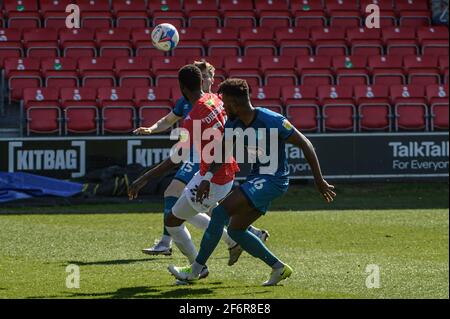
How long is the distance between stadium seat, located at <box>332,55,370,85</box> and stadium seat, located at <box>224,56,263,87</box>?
6.40 feet

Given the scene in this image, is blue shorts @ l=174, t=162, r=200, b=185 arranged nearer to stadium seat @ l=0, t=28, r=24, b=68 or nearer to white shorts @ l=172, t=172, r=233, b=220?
white shorts @ l=172, t=172, r=233, b=220

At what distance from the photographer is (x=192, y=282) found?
1057 cm

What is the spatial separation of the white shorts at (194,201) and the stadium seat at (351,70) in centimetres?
1392

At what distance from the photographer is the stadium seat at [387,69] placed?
24.8 meters

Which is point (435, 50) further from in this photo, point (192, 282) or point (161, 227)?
point (192, 282)

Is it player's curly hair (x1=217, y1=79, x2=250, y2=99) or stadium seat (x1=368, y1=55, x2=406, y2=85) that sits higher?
stadium seat (x1=368, y1=55, x2=406, y2=85)

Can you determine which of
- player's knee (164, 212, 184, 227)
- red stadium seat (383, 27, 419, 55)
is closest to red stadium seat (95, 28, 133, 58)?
red stadium seat (383, 27, 419, 55)

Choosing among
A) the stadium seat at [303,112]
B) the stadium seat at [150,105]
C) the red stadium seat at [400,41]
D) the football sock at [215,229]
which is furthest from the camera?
the red stadium seat at [400,41]

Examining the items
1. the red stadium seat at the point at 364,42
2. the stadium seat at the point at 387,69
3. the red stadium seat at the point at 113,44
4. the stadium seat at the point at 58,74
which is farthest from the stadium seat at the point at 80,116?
the red stadium seat at the point at 364,42

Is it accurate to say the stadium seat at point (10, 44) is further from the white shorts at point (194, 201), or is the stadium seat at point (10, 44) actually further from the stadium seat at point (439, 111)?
the white shorts at point (194, 201)

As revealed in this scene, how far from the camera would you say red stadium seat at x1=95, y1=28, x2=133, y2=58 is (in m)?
24.5
